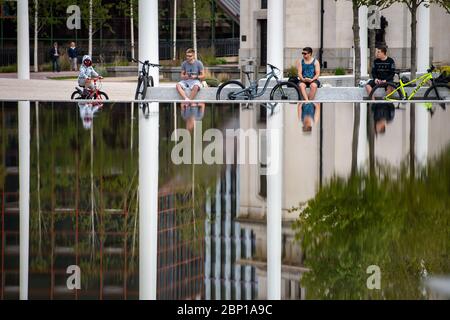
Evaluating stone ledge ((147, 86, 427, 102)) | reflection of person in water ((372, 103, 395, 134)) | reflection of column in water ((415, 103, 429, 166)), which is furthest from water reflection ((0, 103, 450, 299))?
stone ledge ((147, 86, 427, 102))

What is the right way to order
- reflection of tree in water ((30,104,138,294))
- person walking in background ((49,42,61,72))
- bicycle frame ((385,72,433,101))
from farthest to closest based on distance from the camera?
person walking in background ((49,42,61,72)) < bicycle frame ((385,72,433,101)) < reflection of tree in water ((30,104,138,294))

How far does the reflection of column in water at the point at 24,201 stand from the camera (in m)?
8.73

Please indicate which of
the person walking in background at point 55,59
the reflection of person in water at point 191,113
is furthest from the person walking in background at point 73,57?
the reflection of person in water at point 191,113

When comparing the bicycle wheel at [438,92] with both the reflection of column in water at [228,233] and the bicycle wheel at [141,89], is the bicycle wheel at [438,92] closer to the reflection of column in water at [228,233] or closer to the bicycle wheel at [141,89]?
the bicycle wheel at [141,89]

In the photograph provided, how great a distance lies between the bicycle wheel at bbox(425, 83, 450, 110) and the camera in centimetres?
3741

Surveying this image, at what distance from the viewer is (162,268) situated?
8.96 metres

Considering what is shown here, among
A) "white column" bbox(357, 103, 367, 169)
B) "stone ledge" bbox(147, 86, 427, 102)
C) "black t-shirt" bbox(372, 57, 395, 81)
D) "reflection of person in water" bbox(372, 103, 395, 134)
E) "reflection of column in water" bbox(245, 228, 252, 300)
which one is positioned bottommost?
"reflection of column in water" bbox(245, 228, 252, 300)

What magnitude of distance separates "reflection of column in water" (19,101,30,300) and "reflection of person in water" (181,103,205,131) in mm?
3249

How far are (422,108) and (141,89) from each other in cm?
836

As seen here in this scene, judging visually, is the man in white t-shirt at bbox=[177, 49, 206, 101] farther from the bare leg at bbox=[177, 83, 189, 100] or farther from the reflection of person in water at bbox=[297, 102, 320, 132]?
the reflection of person in water at bbox=[297, 102, 320, 132]

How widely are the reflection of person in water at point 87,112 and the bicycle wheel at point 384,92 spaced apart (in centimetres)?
747

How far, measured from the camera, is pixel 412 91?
126 feet
